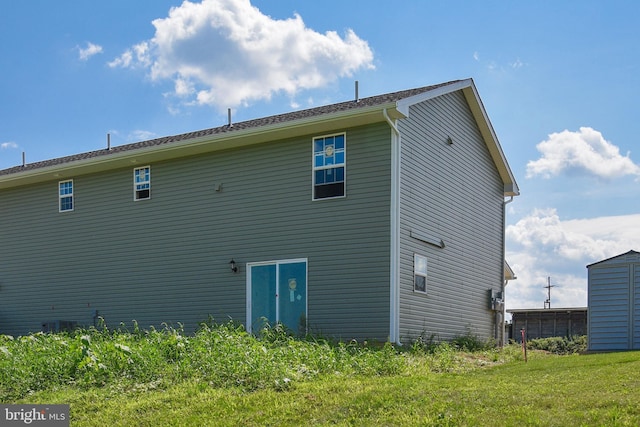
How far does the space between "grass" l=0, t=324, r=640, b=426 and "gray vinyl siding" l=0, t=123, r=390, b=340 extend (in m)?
2.54

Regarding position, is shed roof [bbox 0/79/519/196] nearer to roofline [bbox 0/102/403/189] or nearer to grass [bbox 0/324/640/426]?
roofline [bbox 0/102/403/189]

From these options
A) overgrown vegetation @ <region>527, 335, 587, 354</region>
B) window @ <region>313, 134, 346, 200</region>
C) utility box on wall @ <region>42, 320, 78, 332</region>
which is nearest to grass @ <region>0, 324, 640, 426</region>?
window @ <region>313, 134, 346, 200</region>

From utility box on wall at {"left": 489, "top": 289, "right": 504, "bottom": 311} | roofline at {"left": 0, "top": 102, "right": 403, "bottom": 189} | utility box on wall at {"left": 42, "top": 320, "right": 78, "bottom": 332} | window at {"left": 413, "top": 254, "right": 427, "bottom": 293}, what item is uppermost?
roofline at {"left": 0, "top": 102, "right": 403, "bottom": 189}

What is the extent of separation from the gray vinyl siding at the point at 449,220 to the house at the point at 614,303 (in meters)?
2.66

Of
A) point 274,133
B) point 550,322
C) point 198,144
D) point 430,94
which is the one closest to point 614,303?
point 430,94

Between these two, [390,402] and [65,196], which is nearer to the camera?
[390,402]

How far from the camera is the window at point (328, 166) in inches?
564

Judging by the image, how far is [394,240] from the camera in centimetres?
1362

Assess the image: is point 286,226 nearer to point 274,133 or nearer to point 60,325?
point 274,133

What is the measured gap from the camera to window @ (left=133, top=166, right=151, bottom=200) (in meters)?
17.1

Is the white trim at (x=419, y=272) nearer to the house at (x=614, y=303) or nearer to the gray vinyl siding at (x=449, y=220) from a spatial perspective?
the gray vinyl siding at (x=449, y=220)

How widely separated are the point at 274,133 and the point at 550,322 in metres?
15.0

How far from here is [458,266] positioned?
54.9 ft

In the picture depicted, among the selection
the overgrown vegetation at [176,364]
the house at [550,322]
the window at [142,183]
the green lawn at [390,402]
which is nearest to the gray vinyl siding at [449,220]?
the overgrown vegetation at [176,364]
